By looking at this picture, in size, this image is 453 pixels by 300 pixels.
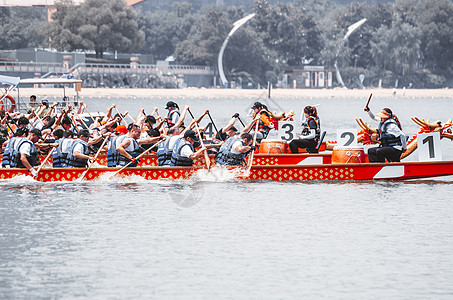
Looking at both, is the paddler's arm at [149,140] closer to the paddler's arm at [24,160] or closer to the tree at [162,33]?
the paddler's arm at [24,160]

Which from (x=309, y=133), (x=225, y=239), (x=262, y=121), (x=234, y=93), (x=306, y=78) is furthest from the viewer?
(x=306, y=78)

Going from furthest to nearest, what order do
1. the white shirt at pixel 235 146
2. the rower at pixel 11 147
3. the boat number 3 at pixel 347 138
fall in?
the boat number 3 at pixel 347 138
the white shirt at pixel 235 146
the rower at pixel 11 147

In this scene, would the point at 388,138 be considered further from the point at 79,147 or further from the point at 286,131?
the point at 79,147

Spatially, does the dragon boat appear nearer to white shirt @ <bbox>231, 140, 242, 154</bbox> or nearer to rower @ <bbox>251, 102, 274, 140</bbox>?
white shirt @ <bbox>231, 140, 242, 154</bbox>

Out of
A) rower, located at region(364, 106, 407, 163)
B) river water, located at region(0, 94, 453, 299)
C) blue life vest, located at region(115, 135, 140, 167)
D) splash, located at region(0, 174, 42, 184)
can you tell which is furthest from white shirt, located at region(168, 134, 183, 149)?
rower, located at region(364, 106, 407, 163)

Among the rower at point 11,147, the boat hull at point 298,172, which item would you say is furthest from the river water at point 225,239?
the rower at point 11,147

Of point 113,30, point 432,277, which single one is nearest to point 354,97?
point 113,30

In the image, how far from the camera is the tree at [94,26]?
135750mm

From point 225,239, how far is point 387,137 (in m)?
7.10

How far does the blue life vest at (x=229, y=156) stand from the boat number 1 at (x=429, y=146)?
16.5 ft

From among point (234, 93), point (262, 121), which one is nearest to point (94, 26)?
point (234, 93)

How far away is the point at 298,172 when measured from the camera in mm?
27531

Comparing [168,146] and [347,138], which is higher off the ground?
[347,138]

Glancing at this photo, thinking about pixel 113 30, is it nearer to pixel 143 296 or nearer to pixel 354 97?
pixel 354 97
